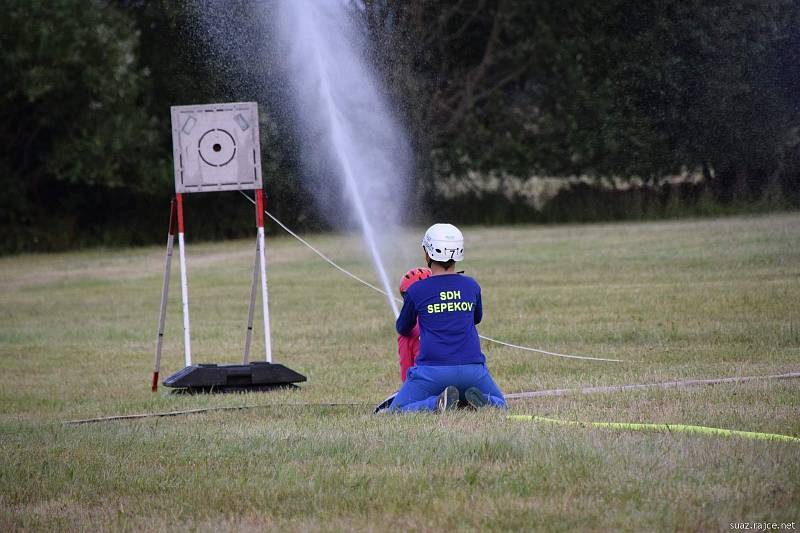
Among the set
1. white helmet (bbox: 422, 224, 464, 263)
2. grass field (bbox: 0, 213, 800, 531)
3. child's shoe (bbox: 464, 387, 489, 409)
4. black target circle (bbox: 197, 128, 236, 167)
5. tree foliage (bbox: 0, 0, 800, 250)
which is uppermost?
tree foliage (bbox: 0, 0, 800, 250)

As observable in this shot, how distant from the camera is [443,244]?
8.08 meters

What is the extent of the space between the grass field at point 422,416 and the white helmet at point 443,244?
1.06 meters

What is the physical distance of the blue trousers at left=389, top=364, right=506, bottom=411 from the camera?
8070mm

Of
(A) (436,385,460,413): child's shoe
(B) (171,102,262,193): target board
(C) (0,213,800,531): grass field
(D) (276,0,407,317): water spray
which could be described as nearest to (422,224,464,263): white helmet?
(A) (436,385,460,413): child's shoe

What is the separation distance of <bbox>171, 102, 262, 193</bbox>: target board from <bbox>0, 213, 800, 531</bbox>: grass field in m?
1.95

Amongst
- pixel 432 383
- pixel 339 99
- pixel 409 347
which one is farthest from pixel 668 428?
pixel 339 99

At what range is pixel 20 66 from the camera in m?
31.1

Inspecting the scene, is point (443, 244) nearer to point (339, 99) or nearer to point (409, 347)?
point (409, 347)

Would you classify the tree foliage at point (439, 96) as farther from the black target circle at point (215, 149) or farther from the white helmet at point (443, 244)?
the white helmet at point (443, 244)

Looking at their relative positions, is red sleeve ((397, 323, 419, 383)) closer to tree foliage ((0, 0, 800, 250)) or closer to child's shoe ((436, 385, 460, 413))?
child's shoe ((436, 385, 460, 413))

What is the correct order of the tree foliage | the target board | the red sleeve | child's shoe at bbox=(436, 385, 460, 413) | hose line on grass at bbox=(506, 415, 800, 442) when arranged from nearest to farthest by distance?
hose line on grass at bbox=(506, 415, 800, 442)
child's shoe at bbox=(436, 385, 460, 413)
the red sleeve
the target board
the tree foliage

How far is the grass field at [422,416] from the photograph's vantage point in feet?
18.4

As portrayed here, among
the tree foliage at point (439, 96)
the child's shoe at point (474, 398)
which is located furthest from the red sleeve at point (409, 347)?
the tree foliage at point (439, 96)

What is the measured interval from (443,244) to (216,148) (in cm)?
341
